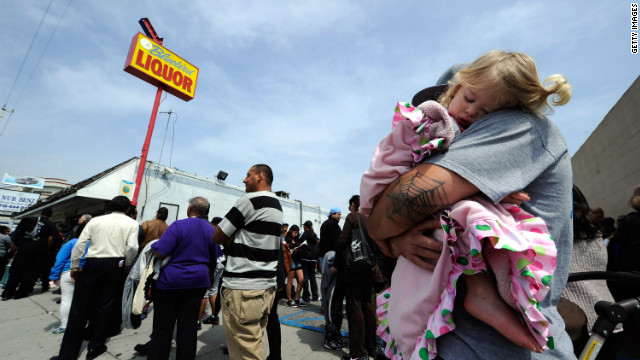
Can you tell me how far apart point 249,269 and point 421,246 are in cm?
231

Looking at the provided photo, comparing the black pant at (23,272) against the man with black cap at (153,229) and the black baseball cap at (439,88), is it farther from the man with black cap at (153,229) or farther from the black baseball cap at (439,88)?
the black baseball cap at (439,88)

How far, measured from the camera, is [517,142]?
3.07ft

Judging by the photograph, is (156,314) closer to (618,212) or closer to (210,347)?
(210,347)

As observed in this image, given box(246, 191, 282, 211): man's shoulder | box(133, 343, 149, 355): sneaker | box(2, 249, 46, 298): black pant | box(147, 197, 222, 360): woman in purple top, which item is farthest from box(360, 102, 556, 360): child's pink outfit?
box(2, 249, 46, 298): black pant

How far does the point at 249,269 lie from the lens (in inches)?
114

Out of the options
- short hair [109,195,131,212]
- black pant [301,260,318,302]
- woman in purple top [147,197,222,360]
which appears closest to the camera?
woman in purple top [147,197,222,360]

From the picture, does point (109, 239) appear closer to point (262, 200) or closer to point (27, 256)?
point (262, 200)

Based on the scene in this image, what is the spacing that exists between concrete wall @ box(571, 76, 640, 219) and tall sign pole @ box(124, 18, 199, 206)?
16.0 meters

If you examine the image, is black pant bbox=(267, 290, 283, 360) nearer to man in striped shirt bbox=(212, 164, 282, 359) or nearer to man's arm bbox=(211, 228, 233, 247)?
man in striped shirt bbox=(212, 164, 282, 359)

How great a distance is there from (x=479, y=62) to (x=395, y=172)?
54cm

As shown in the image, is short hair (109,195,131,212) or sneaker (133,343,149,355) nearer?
sneaker (133,343,149,355)

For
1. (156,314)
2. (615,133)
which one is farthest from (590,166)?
(156,314)

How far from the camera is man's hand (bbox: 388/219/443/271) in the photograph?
0.93m

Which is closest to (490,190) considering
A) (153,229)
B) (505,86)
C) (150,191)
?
(505,86)
